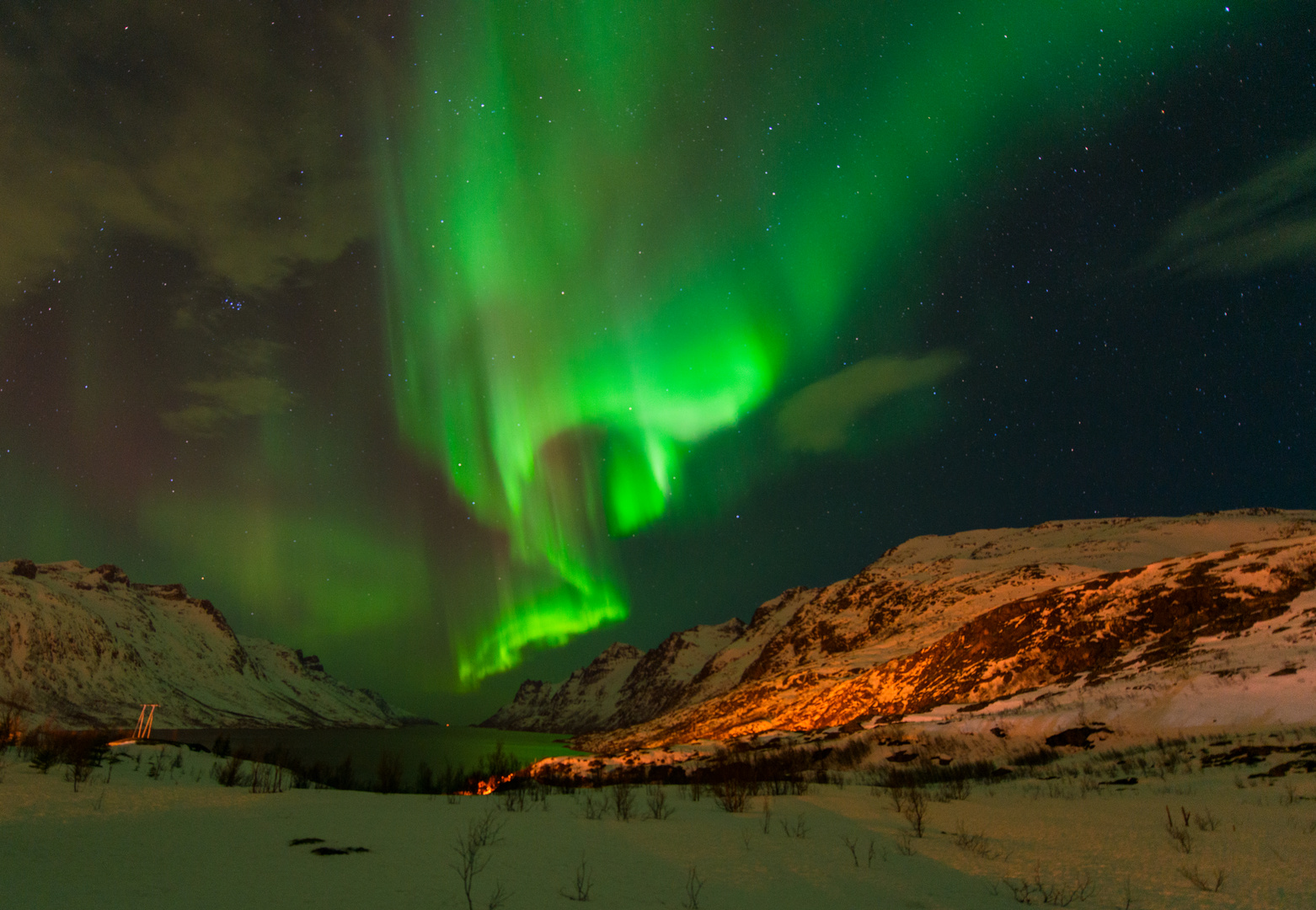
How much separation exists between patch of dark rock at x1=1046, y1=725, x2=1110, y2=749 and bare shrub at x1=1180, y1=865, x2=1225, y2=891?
44.7 feet

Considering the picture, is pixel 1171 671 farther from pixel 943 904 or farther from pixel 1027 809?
pixel 943 904

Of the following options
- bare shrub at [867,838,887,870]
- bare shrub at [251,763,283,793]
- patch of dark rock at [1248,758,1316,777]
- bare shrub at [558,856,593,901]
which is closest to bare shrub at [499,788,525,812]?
bare shrub at [251,763,283,793]

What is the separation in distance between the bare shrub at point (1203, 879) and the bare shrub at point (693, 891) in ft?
12.9

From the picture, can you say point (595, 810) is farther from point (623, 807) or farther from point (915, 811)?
point (915, 811)

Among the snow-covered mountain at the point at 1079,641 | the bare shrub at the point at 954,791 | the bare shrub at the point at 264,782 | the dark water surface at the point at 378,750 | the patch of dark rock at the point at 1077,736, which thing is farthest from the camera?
the dark water surface at the point at 378,750

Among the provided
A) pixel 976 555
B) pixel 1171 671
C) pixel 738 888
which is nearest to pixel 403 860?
pixel 738 888

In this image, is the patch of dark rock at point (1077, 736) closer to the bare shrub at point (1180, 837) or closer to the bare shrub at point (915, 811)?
the bare shrub at point (915, 811)

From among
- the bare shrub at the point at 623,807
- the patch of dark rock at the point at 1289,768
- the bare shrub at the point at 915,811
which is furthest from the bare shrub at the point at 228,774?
the patch of dark rock at the point at 1289,768

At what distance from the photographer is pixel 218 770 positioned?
1114cm

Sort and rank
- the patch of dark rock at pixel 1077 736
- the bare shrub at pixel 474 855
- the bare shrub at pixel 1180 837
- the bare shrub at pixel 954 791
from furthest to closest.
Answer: the patch of dark rock at pixel 1077 736 → the bare shrub at pixel 954 791 → the bare shrub at pixel 1180 837 → the bare shrub at pixel 474 855

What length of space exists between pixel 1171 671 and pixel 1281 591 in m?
17.6

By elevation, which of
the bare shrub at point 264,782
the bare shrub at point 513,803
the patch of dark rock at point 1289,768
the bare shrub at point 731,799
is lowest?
the patch of dark rock at point 1289,768

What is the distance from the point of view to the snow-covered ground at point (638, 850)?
4.50 meters

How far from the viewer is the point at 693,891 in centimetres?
477
